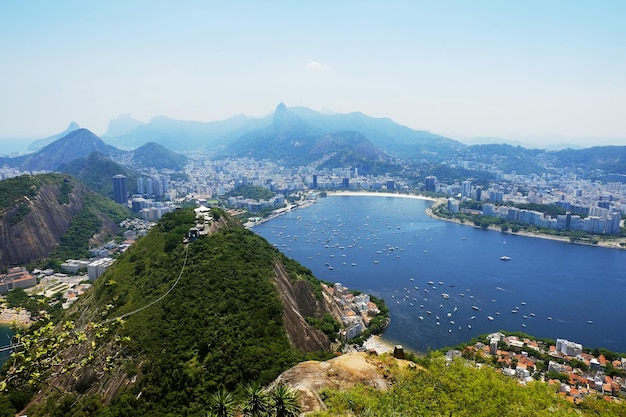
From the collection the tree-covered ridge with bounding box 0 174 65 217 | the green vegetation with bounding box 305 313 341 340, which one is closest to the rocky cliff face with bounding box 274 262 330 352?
the green vegetation with bounding box 305 313 341 340

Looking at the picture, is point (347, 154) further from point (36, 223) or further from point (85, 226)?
point (36, 223)

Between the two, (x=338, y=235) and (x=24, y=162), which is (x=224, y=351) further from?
(x=24, y=162)

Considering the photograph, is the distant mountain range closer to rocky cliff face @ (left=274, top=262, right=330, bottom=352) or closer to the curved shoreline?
the curved shoreline

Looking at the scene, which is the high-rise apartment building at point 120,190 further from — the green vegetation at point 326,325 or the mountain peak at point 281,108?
the mountain peak at point 281,108

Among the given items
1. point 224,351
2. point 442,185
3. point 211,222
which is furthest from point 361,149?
point 224,351

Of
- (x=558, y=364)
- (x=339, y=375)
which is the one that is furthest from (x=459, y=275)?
(x=339, y=375)

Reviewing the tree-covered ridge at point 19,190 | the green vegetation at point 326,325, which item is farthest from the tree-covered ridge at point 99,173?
the green vegetation at point 326,325
